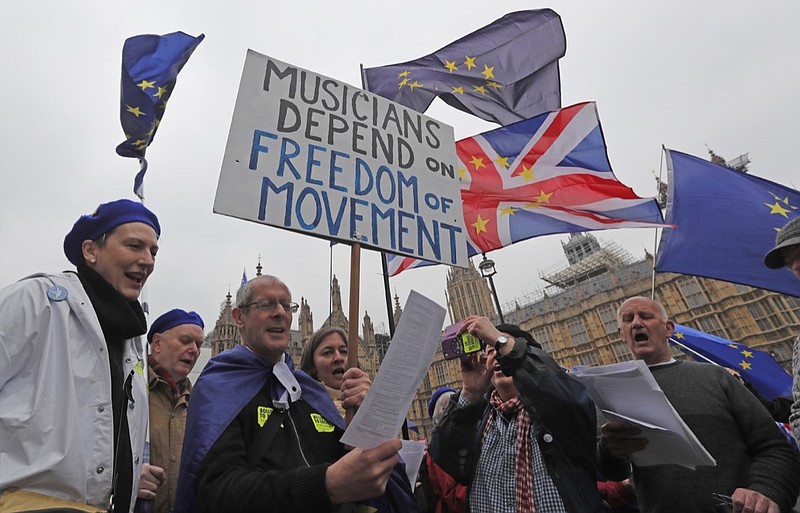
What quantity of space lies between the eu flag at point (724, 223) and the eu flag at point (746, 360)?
5.59ft

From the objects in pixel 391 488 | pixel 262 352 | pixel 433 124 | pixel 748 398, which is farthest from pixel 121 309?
pixel 748 398

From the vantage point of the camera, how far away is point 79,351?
151 cm

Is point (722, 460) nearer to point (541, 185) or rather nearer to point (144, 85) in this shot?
point (541, 185)

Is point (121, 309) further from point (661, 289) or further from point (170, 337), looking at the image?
point (661, 289)

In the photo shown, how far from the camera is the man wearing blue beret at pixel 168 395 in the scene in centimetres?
237

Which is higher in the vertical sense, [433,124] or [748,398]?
[433,124]

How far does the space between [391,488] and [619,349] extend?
42951 mm

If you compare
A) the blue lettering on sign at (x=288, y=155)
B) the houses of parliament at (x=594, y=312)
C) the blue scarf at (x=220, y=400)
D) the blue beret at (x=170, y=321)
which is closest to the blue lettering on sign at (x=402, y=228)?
the blue lettering on sign at (x=288, y=155)

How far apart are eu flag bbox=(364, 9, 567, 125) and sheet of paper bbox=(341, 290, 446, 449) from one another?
5472mm

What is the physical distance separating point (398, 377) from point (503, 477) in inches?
45.7

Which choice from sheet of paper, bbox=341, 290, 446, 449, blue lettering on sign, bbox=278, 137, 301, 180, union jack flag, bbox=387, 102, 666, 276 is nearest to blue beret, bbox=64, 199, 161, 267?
blue lettering on sign, bbox=278, 137, 301, 180

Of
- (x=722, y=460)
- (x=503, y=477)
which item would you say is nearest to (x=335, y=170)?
(x=503, y=477)

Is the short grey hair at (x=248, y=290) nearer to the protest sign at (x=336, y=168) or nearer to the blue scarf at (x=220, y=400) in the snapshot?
the blue scarf at (x=220, y=400)

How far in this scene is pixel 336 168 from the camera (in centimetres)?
204
